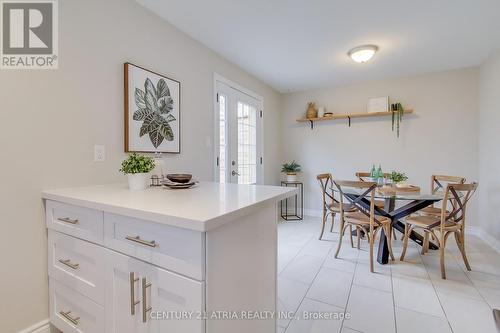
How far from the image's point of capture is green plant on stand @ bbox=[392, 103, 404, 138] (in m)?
3.59

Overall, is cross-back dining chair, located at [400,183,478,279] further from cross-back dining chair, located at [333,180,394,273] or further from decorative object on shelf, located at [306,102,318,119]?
decorative object on shelf, located at [306,102,318,119]

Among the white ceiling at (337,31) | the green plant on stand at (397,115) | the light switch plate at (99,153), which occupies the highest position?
the white ceiling at (337,31)

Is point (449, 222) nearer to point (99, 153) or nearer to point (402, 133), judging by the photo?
point (402, 133)

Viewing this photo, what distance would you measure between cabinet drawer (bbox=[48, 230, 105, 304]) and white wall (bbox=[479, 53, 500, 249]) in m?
3.96

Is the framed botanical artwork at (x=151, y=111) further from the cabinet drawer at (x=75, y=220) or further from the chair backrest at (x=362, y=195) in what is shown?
the chair backrest at (x=362, y=195)

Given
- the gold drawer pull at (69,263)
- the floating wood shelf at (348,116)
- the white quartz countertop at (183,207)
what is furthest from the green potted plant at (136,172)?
the floating wood shelf at (348,116)

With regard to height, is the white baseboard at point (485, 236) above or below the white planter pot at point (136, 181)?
below

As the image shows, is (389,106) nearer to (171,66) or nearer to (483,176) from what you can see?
(483,176)

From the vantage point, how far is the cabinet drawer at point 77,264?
112cm

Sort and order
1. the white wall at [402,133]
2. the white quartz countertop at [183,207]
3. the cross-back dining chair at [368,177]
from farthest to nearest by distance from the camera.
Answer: the white wall at [402,133] → the cross-back dining chair at [368,177] → the white quartz countertop at [183,207]

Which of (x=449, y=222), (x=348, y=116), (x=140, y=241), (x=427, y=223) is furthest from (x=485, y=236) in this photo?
(x=140, y=241)

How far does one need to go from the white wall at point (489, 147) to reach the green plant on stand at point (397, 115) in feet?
3.05

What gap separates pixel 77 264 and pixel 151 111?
1248 mm

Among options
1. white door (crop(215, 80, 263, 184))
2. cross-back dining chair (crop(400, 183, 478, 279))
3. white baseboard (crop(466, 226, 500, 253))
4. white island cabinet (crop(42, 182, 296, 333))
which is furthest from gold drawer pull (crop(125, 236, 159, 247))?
white baseboard (crop(466, 226, 500, 253))
